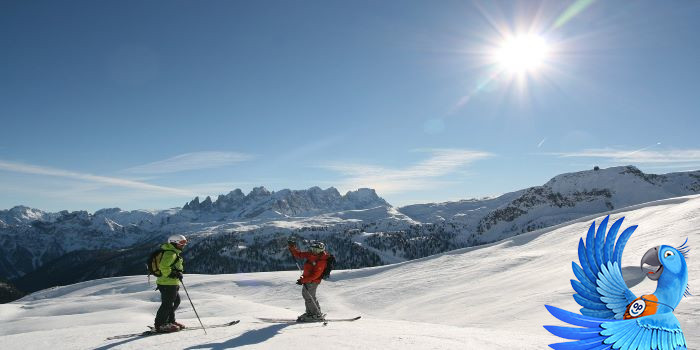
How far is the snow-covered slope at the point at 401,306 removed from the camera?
8648 mm

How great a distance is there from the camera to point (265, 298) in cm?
3069

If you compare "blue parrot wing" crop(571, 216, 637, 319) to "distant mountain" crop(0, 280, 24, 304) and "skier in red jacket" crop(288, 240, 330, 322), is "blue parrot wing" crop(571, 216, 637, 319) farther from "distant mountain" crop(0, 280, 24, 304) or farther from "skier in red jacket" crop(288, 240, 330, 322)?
"distant mountain" crop(0, 280, 24, 304)

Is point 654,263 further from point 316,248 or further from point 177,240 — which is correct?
point 177,240

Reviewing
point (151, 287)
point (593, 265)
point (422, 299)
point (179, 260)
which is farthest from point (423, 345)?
point (151, 287)

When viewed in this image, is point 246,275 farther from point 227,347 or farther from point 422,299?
point 227,347

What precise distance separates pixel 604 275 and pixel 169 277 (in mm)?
10252

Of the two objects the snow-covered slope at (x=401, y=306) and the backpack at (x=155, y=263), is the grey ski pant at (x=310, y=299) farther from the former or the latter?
the backpack at (x=155, y=263)

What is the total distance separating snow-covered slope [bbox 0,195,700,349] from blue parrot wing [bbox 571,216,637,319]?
8.72 feet

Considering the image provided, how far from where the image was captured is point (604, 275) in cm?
520

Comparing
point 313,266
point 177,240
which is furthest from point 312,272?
point 177,240

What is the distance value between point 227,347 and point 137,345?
211 centimetres

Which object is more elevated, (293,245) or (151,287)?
(293,245)

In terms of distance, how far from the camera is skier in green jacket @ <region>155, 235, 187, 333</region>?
10602mm

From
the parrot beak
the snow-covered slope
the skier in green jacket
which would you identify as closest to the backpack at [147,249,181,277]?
the skier in green jacket
